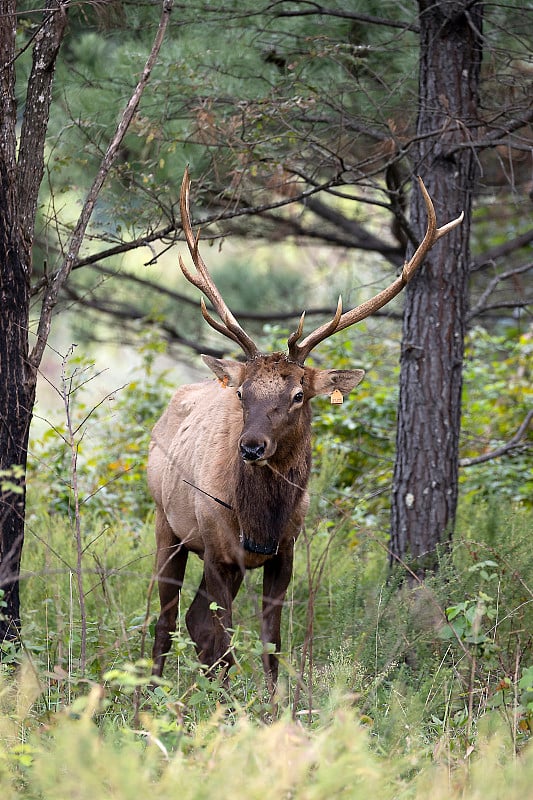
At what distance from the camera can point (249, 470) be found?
5.23m

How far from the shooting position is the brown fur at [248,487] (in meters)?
5.11

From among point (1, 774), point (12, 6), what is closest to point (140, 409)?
point (12, 6)

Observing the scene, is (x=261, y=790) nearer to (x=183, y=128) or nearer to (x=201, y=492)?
(x=201, y=492)

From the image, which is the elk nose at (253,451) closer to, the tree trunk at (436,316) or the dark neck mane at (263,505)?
the dark neck mane at (263,505)

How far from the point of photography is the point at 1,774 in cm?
286

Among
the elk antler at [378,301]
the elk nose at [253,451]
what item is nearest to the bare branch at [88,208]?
the elk nose at [253,451]

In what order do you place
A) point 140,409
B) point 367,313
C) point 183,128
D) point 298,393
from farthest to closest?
point 140,409, point 183,128, point 367,313, point 298,393

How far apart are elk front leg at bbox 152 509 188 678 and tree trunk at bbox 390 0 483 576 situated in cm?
134

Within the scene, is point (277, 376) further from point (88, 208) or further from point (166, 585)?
point (166, 585)

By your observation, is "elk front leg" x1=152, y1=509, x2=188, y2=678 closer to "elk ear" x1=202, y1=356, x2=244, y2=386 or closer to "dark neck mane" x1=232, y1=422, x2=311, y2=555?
"dark neck mane" x1=232, y1=422, x2=311, y2=555

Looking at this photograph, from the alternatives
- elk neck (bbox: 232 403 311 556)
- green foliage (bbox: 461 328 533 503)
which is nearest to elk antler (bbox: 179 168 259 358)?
elk neck (bbox: 232 403 311 556)

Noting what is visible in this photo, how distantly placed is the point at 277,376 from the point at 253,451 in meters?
0.58

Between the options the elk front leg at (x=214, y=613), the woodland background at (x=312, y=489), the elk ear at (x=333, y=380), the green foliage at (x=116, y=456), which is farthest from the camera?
the green foliage at (x=116, y=456)

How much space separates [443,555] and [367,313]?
152 cm
